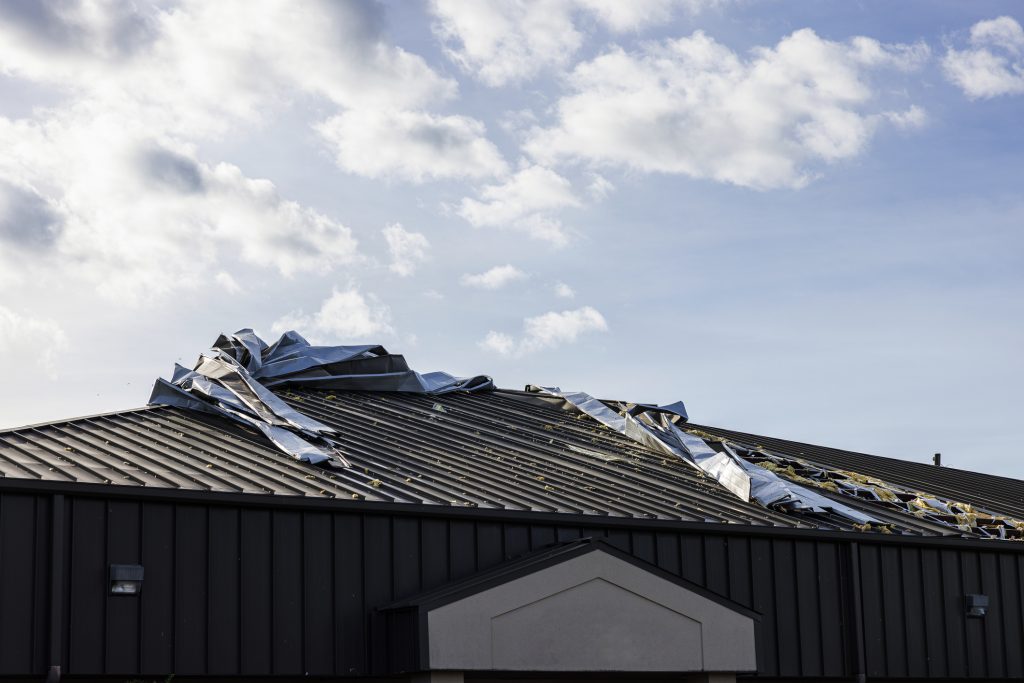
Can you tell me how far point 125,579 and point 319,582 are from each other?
6.31ft

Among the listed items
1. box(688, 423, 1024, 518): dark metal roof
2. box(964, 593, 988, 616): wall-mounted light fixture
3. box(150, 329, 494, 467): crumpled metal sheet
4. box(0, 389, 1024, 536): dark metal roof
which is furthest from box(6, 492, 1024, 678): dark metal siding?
box(688, 423, 1024, 518): dark metal roof

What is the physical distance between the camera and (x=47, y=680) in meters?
11.0

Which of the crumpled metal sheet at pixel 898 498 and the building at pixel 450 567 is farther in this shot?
the crumpled metal sheet at pixel 898 498

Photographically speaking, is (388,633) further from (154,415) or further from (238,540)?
(154,415)

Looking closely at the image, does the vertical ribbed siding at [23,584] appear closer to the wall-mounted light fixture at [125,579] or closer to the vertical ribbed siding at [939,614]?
the wall-mounted light fixture at [125,579]

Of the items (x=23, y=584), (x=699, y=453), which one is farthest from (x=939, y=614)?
(x=23, y=584)

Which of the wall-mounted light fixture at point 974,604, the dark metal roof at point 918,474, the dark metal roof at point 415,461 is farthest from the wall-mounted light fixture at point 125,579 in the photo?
the dark metal roof at point 918,474

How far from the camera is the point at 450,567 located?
518 inches

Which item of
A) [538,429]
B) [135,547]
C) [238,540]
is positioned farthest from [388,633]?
[538,429]

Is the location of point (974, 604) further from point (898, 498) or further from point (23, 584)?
point (23, 584)

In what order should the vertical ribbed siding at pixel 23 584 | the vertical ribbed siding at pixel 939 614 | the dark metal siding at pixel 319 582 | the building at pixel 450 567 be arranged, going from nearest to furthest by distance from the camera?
the vertical ribbed siding at pixel 23 584
the dark metal siding at pixel 319 582
the building at pixel 450 567
the vertical ribbed siding at pixel 939 614

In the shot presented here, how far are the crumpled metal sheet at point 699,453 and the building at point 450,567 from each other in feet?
0.53

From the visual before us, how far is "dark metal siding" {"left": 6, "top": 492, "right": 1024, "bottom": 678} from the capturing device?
11.3m

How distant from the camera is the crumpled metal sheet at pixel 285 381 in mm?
16047
